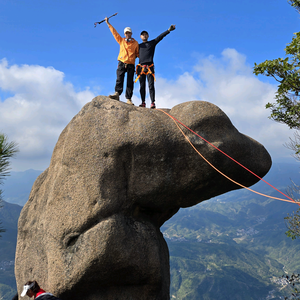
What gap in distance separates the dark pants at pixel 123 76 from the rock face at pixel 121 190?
1.74 meters

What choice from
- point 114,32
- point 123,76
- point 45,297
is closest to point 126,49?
point 114,32

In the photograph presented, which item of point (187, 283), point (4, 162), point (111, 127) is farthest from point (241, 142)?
point (187, 283)

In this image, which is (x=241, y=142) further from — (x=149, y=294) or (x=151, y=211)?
(x=149, y=294)

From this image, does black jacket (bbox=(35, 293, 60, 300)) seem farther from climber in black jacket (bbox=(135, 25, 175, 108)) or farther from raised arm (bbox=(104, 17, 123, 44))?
raised arm (bbox=(104, 17, 123, 44))

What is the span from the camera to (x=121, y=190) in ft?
25.4

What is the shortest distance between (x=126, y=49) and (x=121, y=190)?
19.3 ft

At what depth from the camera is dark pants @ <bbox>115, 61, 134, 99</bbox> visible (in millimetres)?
10312

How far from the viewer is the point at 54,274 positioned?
742 centimetres

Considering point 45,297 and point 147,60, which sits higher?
point 147,60

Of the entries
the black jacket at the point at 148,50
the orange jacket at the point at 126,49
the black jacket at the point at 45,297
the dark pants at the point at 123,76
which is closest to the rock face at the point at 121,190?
the black jacket at the point at 45,297

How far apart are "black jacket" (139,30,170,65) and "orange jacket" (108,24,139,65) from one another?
362 mm

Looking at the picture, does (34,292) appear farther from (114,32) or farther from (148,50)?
(114,32)

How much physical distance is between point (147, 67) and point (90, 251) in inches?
281

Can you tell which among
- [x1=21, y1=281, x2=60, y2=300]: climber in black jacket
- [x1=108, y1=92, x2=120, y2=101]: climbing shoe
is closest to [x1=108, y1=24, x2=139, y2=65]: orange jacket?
[x1=108, y1=92, x2=120, y2=101]: climbing shoe
